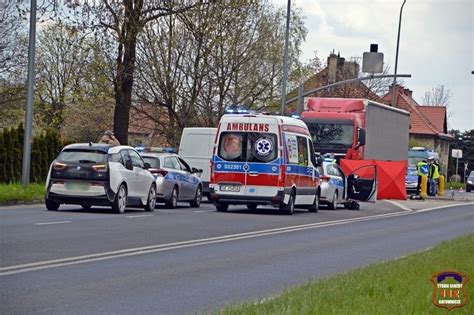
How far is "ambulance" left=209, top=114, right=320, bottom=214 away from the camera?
27.4 meters

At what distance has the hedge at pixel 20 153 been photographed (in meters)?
36.1

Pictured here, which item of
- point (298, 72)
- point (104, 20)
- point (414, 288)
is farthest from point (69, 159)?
point (298, 72)

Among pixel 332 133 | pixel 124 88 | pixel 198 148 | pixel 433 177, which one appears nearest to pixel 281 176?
pixel 198 148

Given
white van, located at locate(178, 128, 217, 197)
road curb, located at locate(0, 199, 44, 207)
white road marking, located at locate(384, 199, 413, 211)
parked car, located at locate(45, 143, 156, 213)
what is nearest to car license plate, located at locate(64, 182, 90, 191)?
parked car, located at locate(45, 143, 156, 213)

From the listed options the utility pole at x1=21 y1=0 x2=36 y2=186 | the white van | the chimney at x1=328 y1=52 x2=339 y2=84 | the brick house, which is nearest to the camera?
the utility pole at x1=21 y1=0 x2=36 y2=186

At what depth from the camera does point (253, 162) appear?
27.5 metres

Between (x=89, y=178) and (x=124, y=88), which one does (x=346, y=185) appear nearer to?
(x=124, y=88)

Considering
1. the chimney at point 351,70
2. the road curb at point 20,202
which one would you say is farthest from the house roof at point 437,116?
the road curb at point 20,202

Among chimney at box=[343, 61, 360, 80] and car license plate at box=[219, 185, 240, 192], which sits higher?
chimney at box=[343, 61, 360, 80]

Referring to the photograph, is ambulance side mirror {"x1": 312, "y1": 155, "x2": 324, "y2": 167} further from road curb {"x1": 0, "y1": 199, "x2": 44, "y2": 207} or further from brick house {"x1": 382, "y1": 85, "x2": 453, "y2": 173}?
brick house {"x1": 382, "y1": 85, "x2": 453, "y2": 173}

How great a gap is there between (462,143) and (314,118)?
8137cm

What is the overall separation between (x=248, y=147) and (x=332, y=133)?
10.7m

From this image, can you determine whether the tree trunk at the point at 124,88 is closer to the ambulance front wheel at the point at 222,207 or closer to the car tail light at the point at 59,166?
the ambulance front wheel at the point at 222,207
